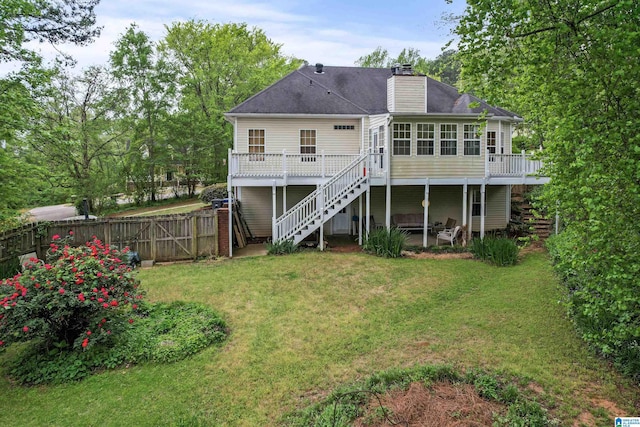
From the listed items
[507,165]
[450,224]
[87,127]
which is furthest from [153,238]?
[87,127]

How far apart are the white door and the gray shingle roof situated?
4.32 meters

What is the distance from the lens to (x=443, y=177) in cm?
1439

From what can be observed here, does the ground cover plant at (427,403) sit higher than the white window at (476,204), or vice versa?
the white window at (476,204)

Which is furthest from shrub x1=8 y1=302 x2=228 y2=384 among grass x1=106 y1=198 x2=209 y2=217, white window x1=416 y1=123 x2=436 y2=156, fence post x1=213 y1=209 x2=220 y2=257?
grass x1=106 y1=198 x2=209 y2=217

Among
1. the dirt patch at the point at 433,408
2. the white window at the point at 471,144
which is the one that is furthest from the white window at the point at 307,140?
the dirt patch at the point at 433,408

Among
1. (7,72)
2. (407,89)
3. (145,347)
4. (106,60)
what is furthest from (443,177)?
(106,60)

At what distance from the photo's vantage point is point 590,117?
445 cm

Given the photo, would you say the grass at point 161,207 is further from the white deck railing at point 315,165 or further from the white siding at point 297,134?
the white deck railing at point 315,165

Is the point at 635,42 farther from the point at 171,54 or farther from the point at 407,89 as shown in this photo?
the point at 171,54

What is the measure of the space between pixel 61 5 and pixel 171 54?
17.1 m

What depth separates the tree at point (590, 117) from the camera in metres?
4.10

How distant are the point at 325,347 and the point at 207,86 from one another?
82.1 ft

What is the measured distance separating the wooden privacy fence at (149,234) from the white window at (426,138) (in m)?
7.82

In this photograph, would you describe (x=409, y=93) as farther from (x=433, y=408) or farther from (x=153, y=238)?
(x=433, y=408)
